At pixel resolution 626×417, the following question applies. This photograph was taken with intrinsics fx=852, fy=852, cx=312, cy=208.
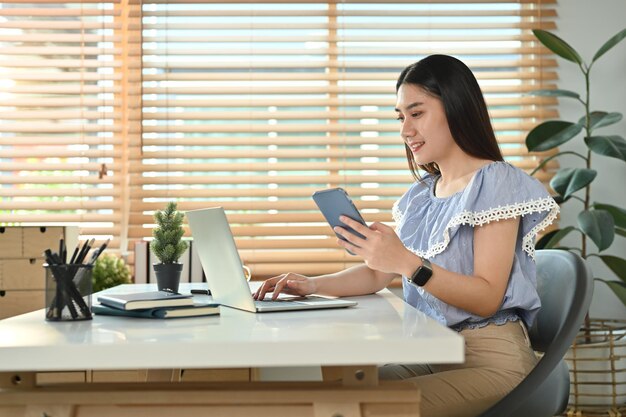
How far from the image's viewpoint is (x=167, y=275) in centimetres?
213

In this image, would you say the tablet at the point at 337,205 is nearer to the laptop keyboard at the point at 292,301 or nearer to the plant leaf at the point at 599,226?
the laptop keyboard at the point at 292,301

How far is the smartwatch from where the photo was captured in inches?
66.9

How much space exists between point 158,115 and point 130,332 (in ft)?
8.22

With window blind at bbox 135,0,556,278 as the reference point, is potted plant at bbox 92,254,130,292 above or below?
below

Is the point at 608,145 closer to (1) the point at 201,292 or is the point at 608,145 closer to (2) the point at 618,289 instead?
(2) the point at 618,289

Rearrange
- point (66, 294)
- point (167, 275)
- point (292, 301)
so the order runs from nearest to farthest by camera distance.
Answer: point (66, 294), point (292, 301), point (167, 275)

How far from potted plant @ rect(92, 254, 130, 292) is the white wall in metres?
1.92

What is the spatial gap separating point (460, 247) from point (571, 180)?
165cm

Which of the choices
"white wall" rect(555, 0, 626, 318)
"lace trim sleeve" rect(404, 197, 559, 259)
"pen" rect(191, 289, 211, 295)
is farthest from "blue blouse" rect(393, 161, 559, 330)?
"white wall" rect(555, 0, 626, 318)

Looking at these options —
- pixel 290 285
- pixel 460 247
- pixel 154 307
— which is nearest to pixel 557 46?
pixel 460 247

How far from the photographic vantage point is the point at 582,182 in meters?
3.34

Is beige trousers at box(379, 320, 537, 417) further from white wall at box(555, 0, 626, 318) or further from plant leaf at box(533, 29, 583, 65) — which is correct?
Result: white wall at box(555, 0, 626, 318)

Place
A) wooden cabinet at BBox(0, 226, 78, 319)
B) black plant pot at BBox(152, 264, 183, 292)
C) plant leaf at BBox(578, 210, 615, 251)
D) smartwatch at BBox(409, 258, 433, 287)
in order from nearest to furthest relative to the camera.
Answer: smartwatch at BBox(409, 258, 433, 287) → black plant pot at BBox(152, 264, 183, 292) → wooden cabinet at BBox(0, 226, 78, 319) → plant leaf at BBox(578, 210, 615, 251)

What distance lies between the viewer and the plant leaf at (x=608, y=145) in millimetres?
3389
